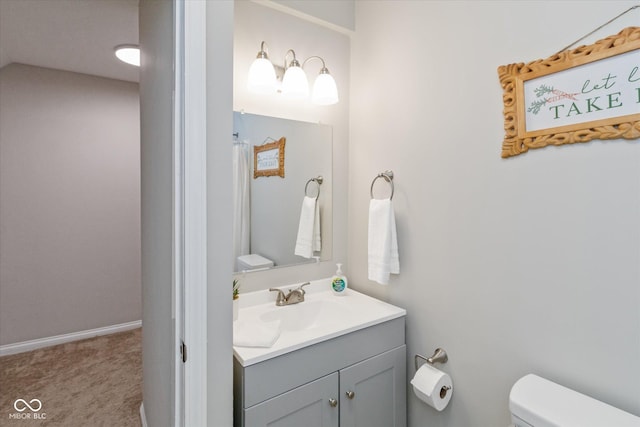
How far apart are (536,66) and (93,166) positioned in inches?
133

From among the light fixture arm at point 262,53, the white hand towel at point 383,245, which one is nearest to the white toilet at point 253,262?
the white hand towel at point 383,245

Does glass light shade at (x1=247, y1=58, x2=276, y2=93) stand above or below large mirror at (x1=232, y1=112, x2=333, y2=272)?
above

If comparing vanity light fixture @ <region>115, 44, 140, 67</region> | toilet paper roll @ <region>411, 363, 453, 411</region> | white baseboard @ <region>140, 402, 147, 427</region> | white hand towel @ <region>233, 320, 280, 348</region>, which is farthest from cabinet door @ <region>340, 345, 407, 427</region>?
vanity light fixture @ <region>115, 44, 140, 67</region>

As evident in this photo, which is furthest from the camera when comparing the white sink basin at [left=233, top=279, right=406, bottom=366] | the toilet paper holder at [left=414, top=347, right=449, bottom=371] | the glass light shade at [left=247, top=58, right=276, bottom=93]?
the glass light shade at [left=247, top=58, right=276, bottom=93]

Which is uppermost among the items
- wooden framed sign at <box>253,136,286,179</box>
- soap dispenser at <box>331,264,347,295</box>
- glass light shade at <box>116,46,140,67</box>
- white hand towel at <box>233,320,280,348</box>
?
glass light shade at <box>116,46,140,67</box>

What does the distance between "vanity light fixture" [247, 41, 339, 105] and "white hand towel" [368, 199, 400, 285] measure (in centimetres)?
67

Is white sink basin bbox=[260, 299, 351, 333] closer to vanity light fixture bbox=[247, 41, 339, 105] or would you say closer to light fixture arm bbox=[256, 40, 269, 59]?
vanity light fixture bbox=[247, 41, 339, 105]

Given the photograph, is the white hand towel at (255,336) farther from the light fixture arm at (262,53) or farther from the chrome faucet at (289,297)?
the light fixture arm at (262,53)

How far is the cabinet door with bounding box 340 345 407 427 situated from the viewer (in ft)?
4.41

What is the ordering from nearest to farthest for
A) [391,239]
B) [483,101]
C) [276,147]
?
[483,101], [391,239], [276,147]

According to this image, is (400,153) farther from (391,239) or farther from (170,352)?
(170,352)

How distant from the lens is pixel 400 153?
163 cm

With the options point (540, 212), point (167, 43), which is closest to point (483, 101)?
point (540, 212)

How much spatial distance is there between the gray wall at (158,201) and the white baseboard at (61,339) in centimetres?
173
